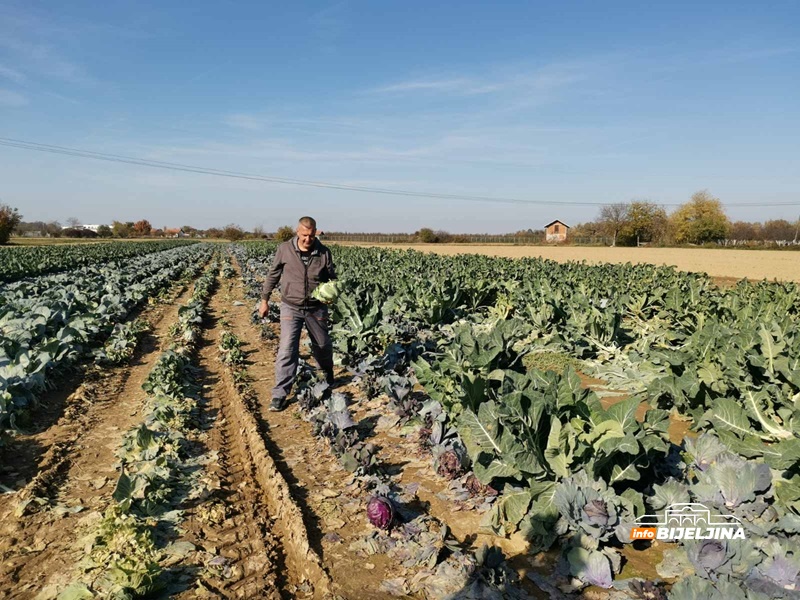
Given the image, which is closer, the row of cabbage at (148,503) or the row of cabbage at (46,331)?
the row of cabbage at (148,503)

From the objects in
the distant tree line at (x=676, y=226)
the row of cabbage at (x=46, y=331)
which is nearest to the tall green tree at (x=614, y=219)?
the distant tree line at (x=676, y=226)

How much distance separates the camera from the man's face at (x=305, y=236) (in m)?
5.60

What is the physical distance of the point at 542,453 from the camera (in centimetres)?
331

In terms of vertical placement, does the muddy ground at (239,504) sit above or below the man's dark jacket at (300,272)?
below

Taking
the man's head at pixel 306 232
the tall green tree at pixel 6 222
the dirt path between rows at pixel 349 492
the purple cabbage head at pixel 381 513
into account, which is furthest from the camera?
the tall green tree at pixel 6 222

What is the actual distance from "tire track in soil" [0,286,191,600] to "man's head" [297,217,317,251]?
2565 mm

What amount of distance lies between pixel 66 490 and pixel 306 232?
314 centimetres

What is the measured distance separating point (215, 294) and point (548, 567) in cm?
1576

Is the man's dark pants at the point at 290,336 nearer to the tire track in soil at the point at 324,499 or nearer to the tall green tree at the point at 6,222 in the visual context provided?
the tire track in soil at the point at 324,499

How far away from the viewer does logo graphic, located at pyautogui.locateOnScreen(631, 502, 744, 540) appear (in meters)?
2.86

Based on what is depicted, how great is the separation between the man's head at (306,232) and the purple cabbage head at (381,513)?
10.4 feet

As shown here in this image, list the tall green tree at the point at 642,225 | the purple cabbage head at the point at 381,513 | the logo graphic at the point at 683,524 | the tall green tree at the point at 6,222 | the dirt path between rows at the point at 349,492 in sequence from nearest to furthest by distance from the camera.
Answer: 1. the logo graphic at the point at 683,524
2. the dirt path between rows at the point at 349,492
3. the purple cabbage head at the point at 381,513
4. the tall green tree at the point at 6,222
5. the tall green tree at the point at 642,225

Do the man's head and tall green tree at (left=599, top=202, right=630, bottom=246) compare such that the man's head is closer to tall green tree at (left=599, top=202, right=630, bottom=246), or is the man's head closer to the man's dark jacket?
the man's dark jacket

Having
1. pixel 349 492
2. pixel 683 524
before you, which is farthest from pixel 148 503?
pixel 683 524
